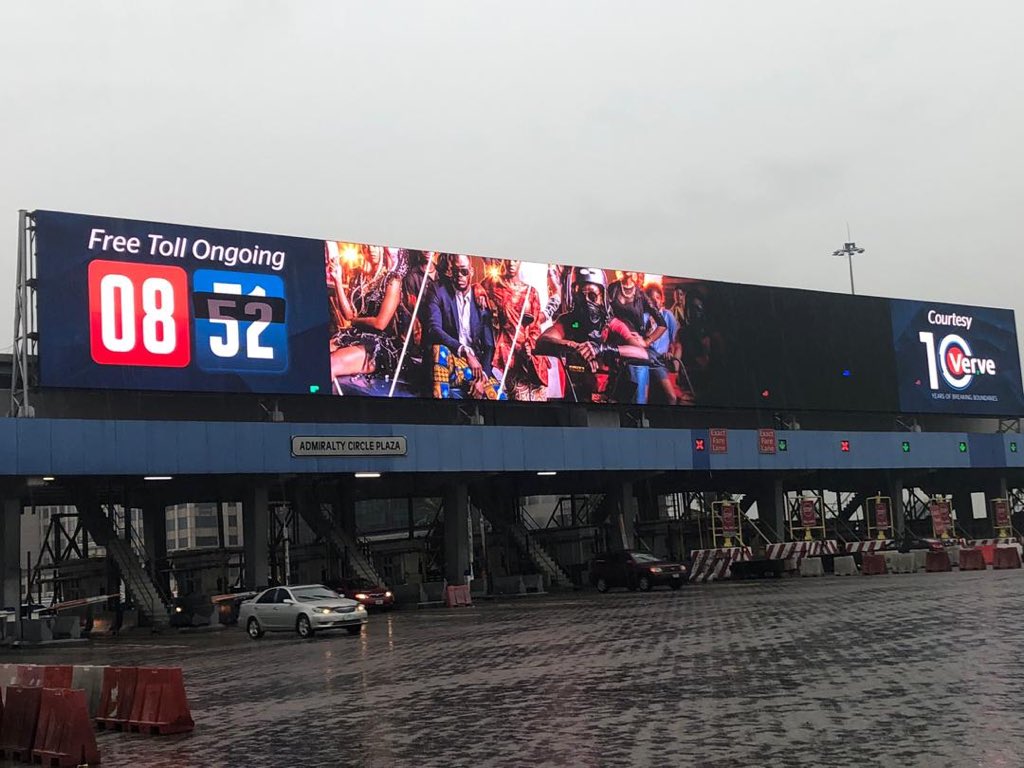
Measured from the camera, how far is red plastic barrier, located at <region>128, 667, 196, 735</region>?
42.9 feet

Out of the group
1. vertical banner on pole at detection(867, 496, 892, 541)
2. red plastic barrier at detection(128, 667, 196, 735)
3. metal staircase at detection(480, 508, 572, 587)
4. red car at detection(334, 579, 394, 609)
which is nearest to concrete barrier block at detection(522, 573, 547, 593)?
metal staircase at detection(480, 508, 572, 587)

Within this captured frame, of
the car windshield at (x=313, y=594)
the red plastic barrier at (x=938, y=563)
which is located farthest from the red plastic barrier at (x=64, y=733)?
the red plastic barrier at (x=938, y=563)

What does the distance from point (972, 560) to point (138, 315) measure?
100.0 feet

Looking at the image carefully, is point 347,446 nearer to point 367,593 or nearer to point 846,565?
point 367,593

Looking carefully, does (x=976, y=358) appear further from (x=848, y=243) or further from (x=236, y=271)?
(x=236, y=271)

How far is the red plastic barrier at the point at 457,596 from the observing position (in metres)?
43.9

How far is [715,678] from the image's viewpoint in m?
14.3

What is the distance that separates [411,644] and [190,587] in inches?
1592

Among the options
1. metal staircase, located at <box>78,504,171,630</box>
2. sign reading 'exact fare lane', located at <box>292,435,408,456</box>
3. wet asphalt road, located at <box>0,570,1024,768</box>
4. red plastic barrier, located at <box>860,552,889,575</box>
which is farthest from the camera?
sign reading 'exact fare lane', located at <box>292,435,408,456</box>

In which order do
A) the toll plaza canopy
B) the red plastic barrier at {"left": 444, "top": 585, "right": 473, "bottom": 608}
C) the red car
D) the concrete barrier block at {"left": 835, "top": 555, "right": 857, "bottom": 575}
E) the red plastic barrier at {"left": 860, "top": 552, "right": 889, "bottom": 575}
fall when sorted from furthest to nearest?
1. the concrete barrier block at {"left": 835, "top": 555, "right": 857, "bottom": 575}
2. the red plastic barrier at {"left": 444, "top": 585, "right": 473, "bottom": 608}
3. the red plastic barrier at {"left": 860, "top": 552, "right": 889, "bottom": 575}
4. the red car
5. the toll plaza canopy

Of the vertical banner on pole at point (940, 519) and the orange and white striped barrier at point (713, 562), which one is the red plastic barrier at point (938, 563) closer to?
the orange and white striped barrier at point (713, 562)

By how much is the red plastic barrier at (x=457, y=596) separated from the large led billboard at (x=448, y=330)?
7.99 meters

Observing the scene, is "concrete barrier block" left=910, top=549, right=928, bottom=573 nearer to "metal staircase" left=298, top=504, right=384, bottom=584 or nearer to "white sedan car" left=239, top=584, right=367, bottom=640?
"metal staircase" left=298, top=504, right=384, bottom=584

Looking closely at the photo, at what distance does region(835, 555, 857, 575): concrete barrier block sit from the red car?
17227mm
